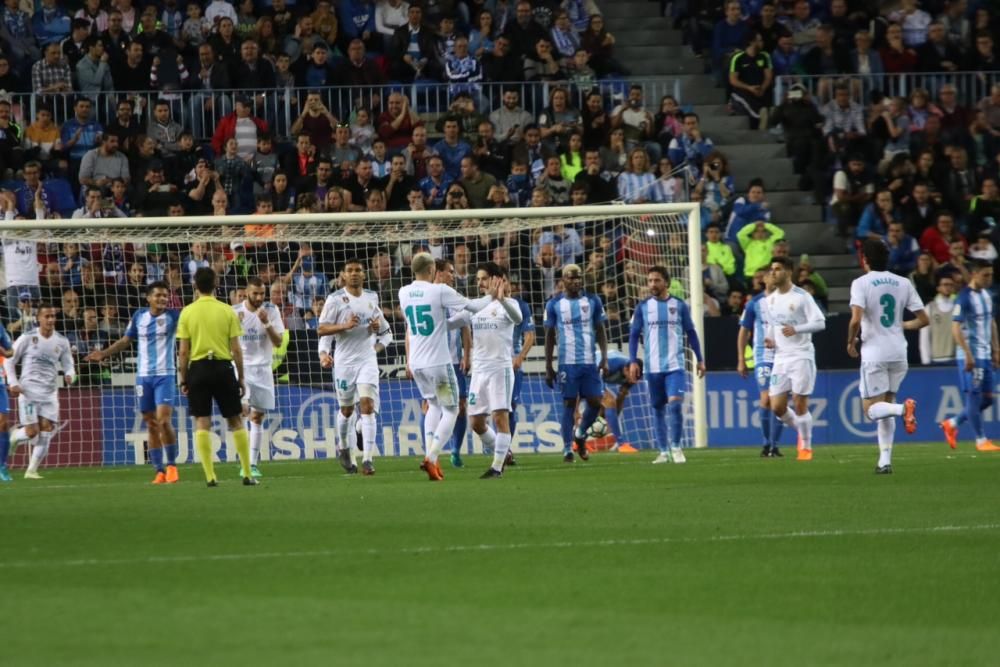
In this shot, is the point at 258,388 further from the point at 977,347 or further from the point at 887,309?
the point at 977,347

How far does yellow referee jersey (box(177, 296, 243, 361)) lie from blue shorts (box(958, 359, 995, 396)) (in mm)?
9868

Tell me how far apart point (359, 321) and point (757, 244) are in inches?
346

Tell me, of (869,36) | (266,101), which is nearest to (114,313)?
(266,101)

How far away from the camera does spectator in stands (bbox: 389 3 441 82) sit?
88.4ft

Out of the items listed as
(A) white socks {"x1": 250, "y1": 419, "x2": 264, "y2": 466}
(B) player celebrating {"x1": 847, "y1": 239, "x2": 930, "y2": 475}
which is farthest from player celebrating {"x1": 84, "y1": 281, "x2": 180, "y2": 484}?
(B) player celebrating {"x1": 847, "y1": 239, "x2": 930, "y2": 475}

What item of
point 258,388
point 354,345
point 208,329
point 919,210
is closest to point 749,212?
point 919,210

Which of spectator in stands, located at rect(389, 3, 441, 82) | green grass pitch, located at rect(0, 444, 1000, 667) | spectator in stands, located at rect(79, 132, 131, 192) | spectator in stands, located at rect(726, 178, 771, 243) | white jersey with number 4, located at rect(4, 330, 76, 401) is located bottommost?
green grass pitch, located at rect(0, 444, 1000, 667)

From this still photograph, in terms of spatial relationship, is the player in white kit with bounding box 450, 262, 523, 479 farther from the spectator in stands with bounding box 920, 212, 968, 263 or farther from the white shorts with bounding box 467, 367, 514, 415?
the spectator in stands with bounding box 920, 212, 968, 263

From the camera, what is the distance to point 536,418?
23.0 m

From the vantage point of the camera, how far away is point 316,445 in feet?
73.5

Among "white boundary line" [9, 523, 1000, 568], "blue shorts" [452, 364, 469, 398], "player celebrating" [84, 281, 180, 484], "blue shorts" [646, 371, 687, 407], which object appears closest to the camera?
"white boundary line" [9, 523, 1000, 568]

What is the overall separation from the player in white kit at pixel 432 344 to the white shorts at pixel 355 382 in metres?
1.70

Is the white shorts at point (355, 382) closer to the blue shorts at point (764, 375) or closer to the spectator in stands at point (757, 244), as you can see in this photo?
the blue shorts at point (764, 375)

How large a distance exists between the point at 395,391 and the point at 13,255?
5218 millimetres
